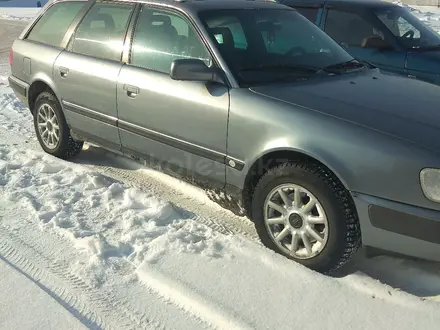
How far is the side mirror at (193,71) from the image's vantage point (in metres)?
3.24

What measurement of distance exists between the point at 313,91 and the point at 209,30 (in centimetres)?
89

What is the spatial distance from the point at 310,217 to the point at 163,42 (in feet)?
5.80

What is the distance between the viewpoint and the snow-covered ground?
8.49ft

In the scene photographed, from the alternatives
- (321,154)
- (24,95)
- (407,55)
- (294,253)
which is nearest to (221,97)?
(321,154)

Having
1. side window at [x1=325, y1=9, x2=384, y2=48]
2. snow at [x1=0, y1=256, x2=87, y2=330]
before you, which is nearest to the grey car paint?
snow at [x1=0, y1=256, x2=87, y2=330]

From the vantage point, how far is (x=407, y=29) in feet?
20.7

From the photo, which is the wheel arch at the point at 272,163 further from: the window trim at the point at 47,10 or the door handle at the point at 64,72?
the window trim at the point at 47,10

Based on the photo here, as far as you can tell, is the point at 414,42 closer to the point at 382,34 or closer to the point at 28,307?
the point at 382,34

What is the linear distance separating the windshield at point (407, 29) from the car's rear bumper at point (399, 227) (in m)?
3.92

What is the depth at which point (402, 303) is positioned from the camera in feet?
8.83

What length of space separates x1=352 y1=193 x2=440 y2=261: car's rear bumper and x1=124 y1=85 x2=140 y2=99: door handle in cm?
186

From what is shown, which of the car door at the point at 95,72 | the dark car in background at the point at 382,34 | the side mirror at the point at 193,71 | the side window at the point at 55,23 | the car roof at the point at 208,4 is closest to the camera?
the side mirror at the point at 193,71

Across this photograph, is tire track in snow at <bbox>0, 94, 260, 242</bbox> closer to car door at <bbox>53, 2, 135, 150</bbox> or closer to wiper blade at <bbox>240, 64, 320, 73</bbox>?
car door at <bbox>53, 2, 135, 150</bbox>

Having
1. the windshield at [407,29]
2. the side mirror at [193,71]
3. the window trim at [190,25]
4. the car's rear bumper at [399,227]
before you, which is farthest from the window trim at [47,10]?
the windshield at [407,29]
